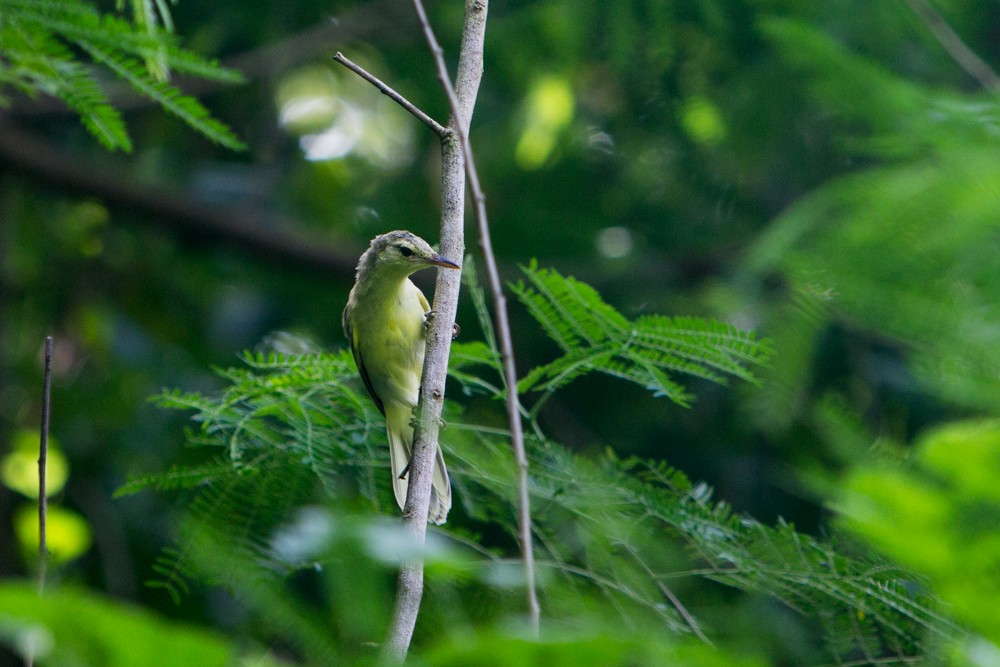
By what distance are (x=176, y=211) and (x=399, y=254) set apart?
3577 mm

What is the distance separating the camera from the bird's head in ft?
14.2

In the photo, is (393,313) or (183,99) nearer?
(183,99)

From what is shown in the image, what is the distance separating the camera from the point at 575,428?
7410 millimetres

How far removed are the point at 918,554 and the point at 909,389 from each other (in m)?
6.14

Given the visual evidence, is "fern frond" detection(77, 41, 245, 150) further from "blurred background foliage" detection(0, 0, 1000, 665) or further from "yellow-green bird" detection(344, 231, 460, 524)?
"blurred background foliage" detection(0, 0, 1000, 665)

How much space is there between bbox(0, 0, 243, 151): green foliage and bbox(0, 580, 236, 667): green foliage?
240 cm

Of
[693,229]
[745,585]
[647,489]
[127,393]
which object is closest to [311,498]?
[647,489]

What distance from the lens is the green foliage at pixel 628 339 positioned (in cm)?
263

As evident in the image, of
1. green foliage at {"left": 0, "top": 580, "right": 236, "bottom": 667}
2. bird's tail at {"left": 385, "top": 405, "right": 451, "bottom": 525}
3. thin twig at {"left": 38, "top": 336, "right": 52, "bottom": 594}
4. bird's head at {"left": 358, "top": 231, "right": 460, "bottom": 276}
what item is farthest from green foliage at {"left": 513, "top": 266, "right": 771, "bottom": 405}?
green foliage at {"left": 0, "top": 580, "right": 236, "bottom": 667}

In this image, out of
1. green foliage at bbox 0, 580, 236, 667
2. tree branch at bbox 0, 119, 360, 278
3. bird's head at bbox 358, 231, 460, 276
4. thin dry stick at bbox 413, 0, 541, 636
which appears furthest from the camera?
tree branch at bbox 0, 119, 360, 278

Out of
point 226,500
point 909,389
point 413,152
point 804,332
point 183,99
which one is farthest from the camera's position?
point 413,152

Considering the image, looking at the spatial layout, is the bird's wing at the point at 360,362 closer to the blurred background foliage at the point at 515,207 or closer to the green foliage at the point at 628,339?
the blurred background foliage at the point at 515,207

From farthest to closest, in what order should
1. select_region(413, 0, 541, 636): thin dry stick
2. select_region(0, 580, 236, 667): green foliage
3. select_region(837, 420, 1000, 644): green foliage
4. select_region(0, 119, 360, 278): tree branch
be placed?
select_region(0, 119, 360, 278): tree branch, select_region(413, 0, 541, 636): thin dry stick, select_region(837, 420, 1000, 644): green foliage, select_region(0, 580, 236, 667): green foliage

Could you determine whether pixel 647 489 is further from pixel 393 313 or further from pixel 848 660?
pixel 393 313
